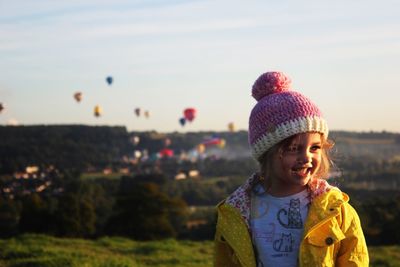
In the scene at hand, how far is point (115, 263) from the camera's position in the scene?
27.8ft

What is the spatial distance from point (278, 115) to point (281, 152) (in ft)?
0.65

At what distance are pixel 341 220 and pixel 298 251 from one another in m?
0.28

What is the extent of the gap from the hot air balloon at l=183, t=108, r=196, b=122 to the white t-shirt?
63.4 metres

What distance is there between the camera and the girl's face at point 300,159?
10.8ft

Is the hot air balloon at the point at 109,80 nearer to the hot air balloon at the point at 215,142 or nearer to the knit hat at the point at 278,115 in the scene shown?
the knit hat at the point at 278,115

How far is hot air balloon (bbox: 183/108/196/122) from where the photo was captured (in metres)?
67.3

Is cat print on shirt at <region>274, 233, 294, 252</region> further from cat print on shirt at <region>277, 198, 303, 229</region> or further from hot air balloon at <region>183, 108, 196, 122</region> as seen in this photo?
hot air balloon at <region>183, 108, 196, 122</region>

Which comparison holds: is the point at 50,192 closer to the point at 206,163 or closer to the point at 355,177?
the point at 355,177

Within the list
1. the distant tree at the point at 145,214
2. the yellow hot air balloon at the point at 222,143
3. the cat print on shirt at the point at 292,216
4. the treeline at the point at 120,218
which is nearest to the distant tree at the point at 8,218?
→ the treeline at the point at 120,218

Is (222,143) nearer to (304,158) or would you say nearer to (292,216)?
(292,216)

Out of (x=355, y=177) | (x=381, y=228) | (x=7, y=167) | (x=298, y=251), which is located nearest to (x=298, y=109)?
(x=298, y=251)

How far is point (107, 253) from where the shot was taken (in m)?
12.3

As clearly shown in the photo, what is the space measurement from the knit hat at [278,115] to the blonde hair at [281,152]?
3cm

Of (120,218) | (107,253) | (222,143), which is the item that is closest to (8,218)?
(120,218)
